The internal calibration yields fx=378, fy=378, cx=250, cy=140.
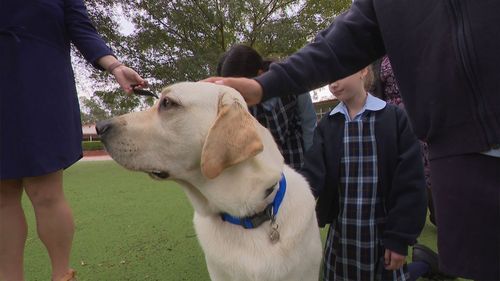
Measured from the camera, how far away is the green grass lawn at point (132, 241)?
281 cm

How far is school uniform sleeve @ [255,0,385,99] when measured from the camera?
1.29 metres

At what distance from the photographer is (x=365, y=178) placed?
7.39 ft

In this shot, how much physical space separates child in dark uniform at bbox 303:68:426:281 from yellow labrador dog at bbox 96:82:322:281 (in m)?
0.69

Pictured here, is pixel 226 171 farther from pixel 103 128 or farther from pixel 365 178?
pixel 365 178

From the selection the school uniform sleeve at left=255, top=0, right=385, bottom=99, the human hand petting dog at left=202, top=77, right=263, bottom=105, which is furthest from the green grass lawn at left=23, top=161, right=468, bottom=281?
the school uniform sleeve at left=255, top=0, right=385, bottom=99

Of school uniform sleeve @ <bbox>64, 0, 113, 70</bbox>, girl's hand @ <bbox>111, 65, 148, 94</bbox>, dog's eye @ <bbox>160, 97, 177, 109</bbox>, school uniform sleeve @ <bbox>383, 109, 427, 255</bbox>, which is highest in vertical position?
school uniform sleeve @ <bbox>64, 0, 113, 70</bbox>

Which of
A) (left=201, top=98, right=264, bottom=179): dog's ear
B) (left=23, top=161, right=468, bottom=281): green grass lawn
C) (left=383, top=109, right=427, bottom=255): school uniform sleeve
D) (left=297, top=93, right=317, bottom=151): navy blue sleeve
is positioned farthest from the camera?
(left=23, top=161, right=468, bottom=281): green grass lawn

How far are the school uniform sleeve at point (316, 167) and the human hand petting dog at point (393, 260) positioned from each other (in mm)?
514

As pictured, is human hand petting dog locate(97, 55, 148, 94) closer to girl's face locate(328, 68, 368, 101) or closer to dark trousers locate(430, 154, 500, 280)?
girl's face locate(328, 68, 368, 101)

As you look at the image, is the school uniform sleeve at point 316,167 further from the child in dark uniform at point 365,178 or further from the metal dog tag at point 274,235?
the metal dog tag at point 274,235

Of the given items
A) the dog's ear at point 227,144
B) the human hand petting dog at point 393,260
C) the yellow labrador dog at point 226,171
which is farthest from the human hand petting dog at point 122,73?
the human hand petting dog at point 393,260

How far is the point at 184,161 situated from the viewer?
1560 mm

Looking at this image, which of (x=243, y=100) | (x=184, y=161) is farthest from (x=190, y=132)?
(x=243, y=100)

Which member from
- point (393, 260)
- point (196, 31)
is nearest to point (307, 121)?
point (393, 260)
